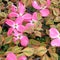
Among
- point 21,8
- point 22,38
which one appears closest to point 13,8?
point 21,8

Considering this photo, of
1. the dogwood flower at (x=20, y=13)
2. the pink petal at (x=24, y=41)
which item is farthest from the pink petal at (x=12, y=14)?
the pink petal at (x=24, y=41)

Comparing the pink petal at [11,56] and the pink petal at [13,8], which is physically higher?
the pink petal at [13,8]

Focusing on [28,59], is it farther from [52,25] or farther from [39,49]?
[52,25]

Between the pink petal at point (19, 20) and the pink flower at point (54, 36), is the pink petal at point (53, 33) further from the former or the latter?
the pink petal at point (19, 20)

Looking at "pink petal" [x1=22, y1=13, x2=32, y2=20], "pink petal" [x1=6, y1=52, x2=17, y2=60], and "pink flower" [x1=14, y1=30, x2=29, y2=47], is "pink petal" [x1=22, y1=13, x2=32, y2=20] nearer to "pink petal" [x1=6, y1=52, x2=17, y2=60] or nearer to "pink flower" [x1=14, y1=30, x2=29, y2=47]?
"pink flower" [x1=14, y1=30, x2=29, y2=47]

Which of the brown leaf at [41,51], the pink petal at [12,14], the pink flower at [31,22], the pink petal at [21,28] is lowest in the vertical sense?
the brown leaf at [41,51]

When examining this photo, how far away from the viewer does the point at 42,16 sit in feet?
2.92

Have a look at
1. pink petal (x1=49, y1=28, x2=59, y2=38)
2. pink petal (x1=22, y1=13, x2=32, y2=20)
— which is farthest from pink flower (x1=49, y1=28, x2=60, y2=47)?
pink petal (x1=22, y1=13, x2=32, y2=20)

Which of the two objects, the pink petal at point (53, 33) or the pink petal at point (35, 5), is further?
the pink petal at point (35, 5)

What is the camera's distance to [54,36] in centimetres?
80

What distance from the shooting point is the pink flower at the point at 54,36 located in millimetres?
788

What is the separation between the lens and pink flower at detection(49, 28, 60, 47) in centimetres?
79

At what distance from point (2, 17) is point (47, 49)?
0.70 feet

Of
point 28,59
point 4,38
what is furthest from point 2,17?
point 28,59
